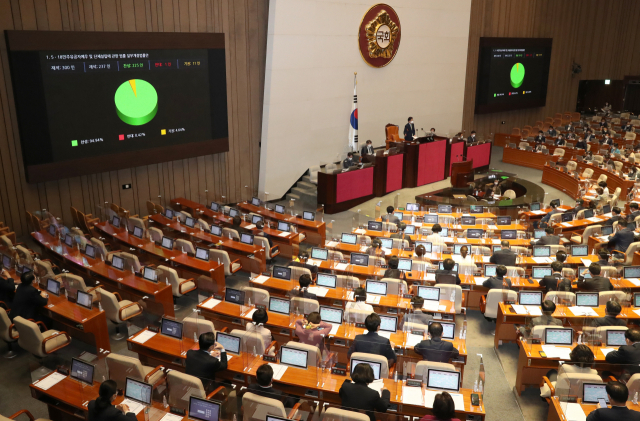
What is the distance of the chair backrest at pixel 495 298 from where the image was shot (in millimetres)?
8141

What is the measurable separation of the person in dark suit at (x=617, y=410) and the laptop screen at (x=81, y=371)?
5.27 m

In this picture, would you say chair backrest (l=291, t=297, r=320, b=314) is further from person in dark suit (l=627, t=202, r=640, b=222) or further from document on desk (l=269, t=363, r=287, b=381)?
person in dark suit (l=627, t=202, r=640, b=222)

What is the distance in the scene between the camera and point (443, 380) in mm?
5773

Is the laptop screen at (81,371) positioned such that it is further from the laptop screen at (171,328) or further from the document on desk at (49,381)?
the laptop screen at (171,328)

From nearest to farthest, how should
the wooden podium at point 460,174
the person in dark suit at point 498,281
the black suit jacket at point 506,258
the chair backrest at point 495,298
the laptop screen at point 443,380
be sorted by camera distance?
the laptop screen at point 443,380
the chair backrest at point 495,298
the person in dark suit at point 498,281
the black suit jacket at point 506,258
the wooden podium at point 460,174

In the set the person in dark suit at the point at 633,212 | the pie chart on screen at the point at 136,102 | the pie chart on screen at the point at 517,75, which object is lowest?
the person in dark suit at the point at 633,212

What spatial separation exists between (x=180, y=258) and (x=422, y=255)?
4.58 metres

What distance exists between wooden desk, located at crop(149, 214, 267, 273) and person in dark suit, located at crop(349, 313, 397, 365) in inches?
169

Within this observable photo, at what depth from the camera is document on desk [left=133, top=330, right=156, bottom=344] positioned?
22.6 ft

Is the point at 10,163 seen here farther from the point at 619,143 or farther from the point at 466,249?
the point at 619,143

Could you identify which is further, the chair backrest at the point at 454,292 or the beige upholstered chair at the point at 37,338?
the chair backrest at the point at 454,292

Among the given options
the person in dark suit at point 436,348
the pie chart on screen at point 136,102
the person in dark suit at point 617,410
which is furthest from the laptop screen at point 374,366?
the pie chart on screen at point 136,102

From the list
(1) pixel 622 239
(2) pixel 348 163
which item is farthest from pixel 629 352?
(2) pixel 348 163

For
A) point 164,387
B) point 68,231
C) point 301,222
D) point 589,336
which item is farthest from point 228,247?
point 589,336
